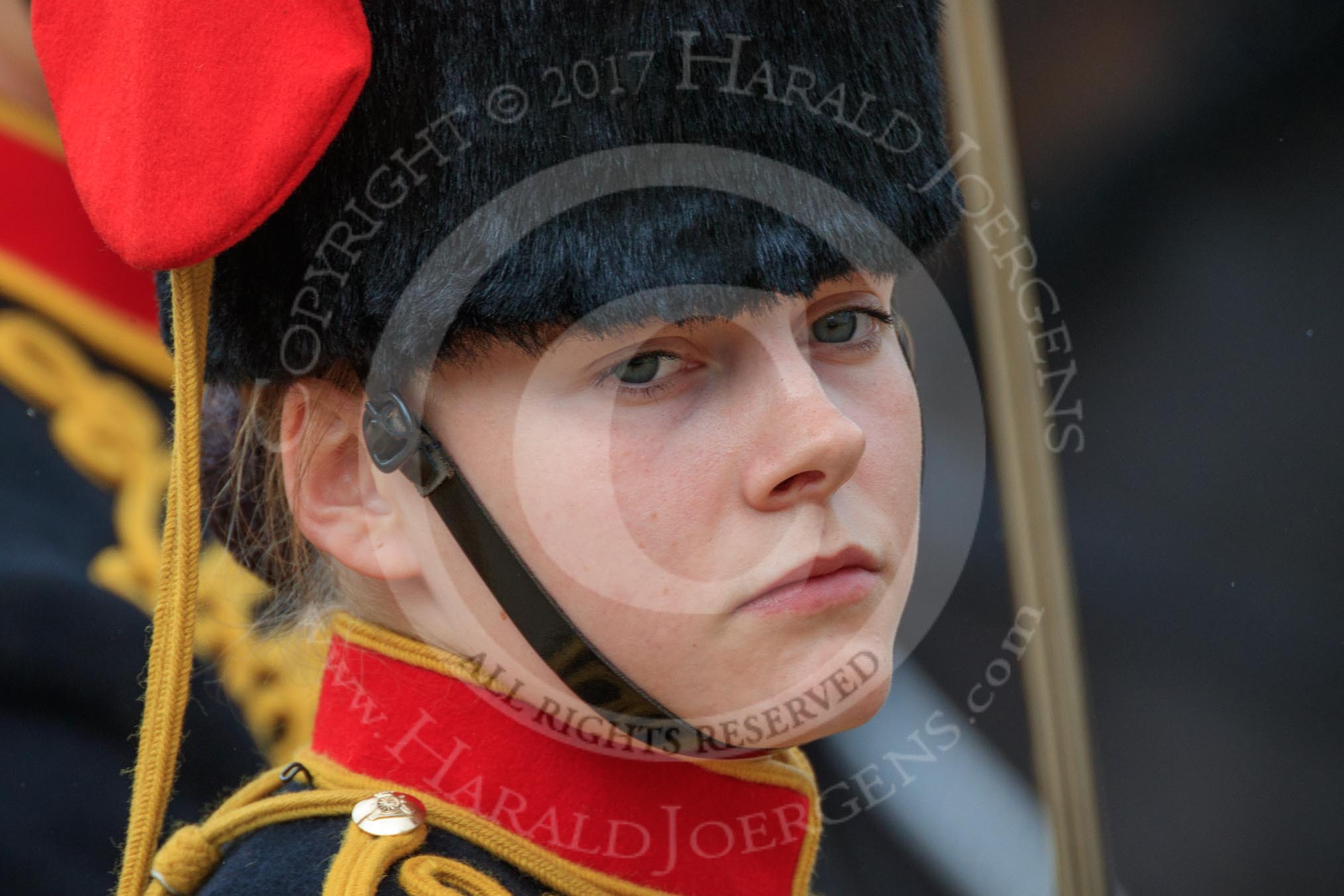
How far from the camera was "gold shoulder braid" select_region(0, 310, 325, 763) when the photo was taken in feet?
4.50

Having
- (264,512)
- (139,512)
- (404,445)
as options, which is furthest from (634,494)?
(139,512)

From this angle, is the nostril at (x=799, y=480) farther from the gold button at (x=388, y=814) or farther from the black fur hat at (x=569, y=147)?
the gold button at (x=388, y=814)

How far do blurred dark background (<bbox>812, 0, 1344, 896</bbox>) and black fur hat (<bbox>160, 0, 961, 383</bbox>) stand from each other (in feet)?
1.89

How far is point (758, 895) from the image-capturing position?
0.95 m

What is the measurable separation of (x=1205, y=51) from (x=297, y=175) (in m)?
0.93

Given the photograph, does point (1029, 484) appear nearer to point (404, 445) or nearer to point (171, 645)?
point (404, 445)

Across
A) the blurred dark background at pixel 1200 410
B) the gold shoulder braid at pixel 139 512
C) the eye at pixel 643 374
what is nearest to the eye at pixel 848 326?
the eye at pixel 643 374

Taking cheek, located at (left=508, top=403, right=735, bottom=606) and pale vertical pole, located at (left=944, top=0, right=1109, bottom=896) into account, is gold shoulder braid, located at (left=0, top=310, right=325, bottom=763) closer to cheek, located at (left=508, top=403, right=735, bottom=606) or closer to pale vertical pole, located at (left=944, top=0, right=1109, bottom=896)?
cheek, located at (left=508, top=403, right=735, bottom=606)

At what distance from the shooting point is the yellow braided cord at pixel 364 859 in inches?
31.0

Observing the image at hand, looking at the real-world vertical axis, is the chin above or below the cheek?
below

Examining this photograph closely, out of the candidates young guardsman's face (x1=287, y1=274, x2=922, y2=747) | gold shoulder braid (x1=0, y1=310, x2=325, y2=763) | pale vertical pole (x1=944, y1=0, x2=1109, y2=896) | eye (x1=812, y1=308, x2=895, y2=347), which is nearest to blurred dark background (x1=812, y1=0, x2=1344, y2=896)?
pale vertical pole (x1=944, y1=0, x2=1109, y2=896)

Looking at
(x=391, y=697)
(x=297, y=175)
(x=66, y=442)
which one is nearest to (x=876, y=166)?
(x=297, y=175)

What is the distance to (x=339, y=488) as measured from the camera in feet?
3.07

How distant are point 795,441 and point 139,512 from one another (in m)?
0.86
